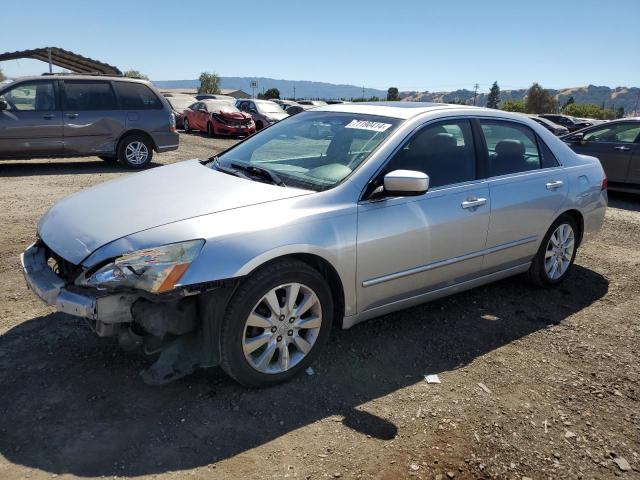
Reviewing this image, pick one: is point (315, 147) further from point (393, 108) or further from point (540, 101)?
point (540, 101)

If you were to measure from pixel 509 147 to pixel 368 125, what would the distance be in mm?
1349

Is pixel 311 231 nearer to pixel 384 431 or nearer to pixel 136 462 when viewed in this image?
pixel 384 431

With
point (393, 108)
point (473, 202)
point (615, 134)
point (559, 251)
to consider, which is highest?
point (393, 108)

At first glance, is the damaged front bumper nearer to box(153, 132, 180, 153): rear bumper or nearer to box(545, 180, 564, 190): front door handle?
box(545, 180, 564, 190): front door handle

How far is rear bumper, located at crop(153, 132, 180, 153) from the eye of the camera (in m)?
10.9

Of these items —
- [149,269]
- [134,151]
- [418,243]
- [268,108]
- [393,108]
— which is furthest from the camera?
[268,108]

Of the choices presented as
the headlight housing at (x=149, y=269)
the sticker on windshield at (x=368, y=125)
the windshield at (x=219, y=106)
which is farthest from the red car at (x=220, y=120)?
the headlight housing at (x=149, y=269)

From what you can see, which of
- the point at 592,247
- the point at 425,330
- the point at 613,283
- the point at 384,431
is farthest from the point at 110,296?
the point at 592,247

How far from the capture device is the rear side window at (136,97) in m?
10.4

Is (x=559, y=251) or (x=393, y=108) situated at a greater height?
(x=393, y=108)

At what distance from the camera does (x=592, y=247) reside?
6551 millimetres

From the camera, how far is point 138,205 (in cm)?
321

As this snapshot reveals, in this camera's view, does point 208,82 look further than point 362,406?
Yes

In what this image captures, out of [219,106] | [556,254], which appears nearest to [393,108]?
[556,254]
